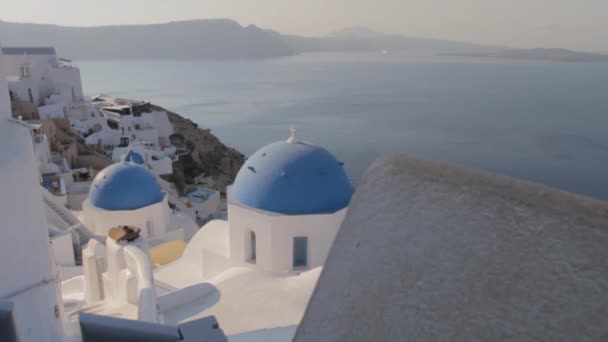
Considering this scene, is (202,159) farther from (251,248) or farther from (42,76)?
(251,248)

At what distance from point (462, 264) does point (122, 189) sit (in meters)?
9.61

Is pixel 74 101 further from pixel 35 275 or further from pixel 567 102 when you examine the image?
pixel 567 102

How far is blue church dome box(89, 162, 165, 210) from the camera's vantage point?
9742 mm

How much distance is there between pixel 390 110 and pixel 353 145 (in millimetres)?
18663

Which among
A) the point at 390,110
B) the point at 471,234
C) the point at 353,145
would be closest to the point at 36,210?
the point at 471,234

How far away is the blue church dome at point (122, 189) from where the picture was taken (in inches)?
384

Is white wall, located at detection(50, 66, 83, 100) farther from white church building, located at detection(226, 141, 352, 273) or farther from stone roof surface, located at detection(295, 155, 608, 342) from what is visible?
stone roof surface, located at detection(295, 155, 608, 342)

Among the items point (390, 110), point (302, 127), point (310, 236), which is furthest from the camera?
point (390, 110)

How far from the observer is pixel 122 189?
984 cm

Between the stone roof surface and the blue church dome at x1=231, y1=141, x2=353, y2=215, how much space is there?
5.47 m

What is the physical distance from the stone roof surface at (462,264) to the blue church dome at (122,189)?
913 centimetres

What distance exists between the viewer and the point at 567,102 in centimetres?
5391

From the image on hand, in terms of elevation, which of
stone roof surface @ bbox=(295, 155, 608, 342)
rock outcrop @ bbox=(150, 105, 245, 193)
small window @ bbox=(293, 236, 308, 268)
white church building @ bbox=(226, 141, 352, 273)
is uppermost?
stone roof surface @ bbox=(295, 155, 608, 342)

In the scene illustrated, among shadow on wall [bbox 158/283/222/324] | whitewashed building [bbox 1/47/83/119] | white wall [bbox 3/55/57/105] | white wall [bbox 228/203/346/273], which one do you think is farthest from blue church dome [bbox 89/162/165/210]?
white wall [bbox 3/55/57/105]
